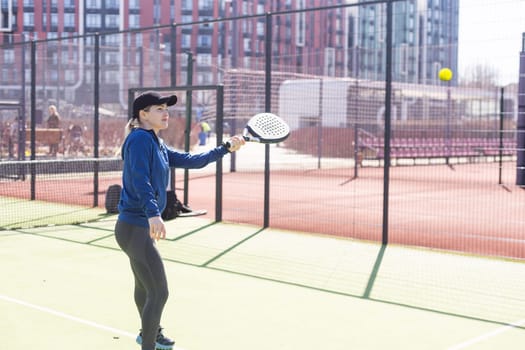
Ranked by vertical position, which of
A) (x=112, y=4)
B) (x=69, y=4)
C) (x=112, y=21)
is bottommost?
(x=112, y=21)

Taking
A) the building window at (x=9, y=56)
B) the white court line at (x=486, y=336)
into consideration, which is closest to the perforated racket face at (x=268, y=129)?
the white court line at (x=486, y=336)

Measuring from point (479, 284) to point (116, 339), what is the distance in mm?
4143

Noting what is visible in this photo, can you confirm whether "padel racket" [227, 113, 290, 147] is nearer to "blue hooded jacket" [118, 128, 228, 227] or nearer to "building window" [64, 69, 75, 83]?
"blue hooded jacket" [118, 128, 228, 227]

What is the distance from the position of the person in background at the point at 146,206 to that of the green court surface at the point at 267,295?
31.1 inches

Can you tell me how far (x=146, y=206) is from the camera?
5.31 metres

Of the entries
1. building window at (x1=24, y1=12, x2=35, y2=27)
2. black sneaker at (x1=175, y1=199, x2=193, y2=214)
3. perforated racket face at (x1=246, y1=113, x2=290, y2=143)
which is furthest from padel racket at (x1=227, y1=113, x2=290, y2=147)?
building window at (x1=24, y1=12, x2=35, y2=27)

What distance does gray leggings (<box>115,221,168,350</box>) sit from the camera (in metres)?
5.42

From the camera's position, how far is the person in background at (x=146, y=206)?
5.36 metres

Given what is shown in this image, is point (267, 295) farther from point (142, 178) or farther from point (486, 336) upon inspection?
point (142, 178)

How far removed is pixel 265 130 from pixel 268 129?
4cm

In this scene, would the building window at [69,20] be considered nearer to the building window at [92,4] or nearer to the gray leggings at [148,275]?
the building window at [92,4]

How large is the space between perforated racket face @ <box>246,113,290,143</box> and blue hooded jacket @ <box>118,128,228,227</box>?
84cm

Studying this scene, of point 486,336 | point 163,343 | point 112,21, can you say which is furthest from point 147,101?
point 112,21

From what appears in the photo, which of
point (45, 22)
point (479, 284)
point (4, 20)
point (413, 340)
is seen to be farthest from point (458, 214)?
point (45, 22)
